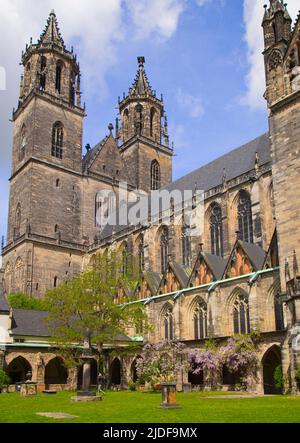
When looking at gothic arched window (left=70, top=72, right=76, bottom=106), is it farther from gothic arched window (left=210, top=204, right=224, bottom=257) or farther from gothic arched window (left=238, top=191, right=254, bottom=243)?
gothic arched window (left=238, top=191, right=254, bottom=243)

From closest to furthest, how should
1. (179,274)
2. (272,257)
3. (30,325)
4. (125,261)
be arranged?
(272,257)
(30,325)
(179,274)
(125,261)

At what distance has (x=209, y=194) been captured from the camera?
46.2m

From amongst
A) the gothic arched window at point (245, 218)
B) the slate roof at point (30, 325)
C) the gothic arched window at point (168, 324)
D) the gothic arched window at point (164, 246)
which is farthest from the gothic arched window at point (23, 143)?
the gothic arched window at point (168, 324)

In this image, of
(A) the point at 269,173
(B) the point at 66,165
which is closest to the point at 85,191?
(B) the point at 66,165

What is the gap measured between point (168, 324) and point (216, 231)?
10.8 metres

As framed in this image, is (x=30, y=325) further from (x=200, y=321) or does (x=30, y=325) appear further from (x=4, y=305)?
(x=200, y=321)

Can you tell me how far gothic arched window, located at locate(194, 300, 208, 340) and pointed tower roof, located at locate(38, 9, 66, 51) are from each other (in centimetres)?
4196

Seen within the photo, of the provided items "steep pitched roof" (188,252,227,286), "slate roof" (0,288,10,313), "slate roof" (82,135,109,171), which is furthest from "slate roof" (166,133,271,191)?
"slate roof" (0,288,10,313)

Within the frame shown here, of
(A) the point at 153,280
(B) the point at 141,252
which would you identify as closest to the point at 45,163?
(B) the point at 141,252

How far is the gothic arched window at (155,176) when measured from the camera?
68744mm

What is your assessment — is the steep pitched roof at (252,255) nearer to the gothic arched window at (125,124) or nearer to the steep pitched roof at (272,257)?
the steep pitched roof at (272,257)

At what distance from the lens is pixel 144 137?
69.0 metres

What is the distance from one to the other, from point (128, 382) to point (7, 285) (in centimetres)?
2551
